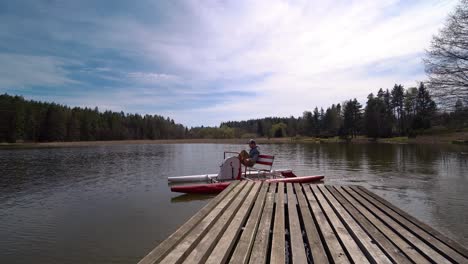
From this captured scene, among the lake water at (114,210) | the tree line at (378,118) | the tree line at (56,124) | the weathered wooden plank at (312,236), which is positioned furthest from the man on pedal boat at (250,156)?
the tree line at (56,124)

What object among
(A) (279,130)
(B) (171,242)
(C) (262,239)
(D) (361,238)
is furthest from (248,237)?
(A) (279,130)

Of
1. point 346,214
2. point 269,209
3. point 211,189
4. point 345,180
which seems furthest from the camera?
point 345,180

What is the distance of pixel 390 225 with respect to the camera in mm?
4820

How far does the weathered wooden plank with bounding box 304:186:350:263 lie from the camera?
11.5ft

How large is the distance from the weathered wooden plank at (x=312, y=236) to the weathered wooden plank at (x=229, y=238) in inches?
43.0

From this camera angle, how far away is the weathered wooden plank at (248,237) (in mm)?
3493

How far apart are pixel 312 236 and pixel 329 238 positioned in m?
0.25

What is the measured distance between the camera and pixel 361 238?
410 cm

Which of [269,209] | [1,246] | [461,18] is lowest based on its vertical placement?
[1,246]

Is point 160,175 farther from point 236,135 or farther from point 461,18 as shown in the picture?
point 236,135

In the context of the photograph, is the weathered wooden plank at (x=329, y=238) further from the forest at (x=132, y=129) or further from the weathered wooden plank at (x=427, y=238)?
the forest at (x=132, y=129)

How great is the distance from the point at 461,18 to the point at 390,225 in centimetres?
1309

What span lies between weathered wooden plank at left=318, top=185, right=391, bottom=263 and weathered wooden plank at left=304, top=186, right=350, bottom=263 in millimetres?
295

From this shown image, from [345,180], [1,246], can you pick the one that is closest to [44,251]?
[1,246]
